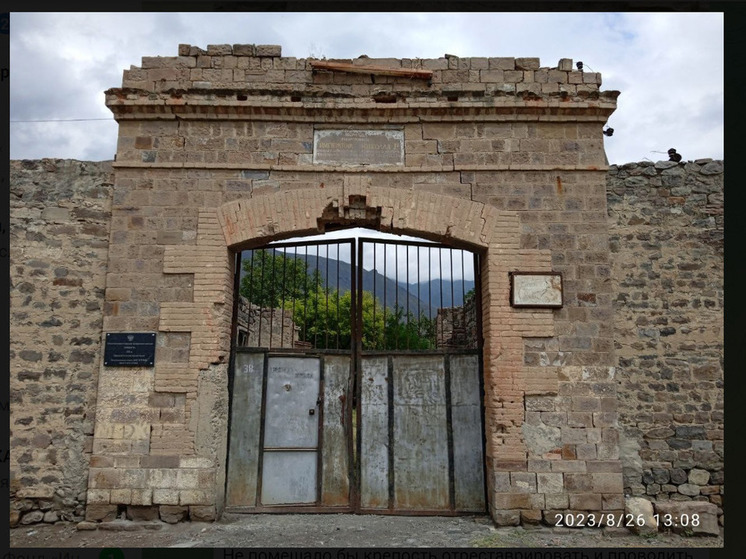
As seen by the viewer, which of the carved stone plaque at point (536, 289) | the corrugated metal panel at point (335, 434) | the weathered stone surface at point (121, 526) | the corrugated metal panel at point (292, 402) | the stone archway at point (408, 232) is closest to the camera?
the weathered stone surface at point (121, 526)

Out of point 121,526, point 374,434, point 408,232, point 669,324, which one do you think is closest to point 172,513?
point 121,526

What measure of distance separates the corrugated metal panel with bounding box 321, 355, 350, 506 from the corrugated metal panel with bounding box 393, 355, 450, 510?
56cm

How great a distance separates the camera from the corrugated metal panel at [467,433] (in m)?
6.23

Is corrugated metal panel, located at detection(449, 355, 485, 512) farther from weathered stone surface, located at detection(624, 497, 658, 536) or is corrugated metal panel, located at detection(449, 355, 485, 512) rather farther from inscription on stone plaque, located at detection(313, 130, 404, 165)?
inscription on stone plaque, located at detection(313, 130, 404, 165)

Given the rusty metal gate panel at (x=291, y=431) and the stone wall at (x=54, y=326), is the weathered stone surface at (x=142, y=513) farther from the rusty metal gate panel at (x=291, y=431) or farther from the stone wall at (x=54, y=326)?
the rusty metal gate panel at (x=291, y=431)

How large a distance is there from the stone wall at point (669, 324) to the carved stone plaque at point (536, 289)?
72 centimetres

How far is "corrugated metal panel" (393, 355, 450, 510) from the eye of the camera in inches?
247

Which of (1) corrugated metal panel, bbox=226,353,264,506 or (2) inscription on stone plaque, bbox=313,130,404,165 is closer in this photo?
(1) corrugated metal panel, bbox=226,353,264,506

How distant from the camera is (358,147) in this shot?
6383 mm

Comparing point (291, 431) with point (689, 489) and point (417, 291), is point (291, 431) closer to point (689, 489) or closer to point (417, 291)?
point (417, 291)

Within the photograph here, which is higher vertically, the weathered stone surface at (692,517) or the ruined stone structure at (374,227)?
the ruined stone structure at (374,227)

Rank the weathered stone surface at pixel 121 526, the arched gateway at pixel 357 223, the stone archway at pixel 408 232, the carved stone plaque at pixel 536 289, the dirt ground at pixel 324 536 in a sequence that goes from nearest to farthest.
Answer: the dirt ground at pixel 324 536 → the weathered stone surface at pixel 121 526 → the arched gateway at pixel 357 223 → the stone archway at pixel 408 232 → the carved stone plaque at pixel 536 289

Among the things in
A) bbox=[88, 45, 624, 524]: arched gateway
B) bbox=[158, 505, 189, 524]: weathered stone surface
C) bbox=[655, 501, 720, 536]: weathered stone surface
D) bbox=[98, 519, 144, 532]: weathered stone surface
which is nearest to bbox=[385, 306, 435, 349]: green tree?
bbox=[88, 45, 624, 524]: arched gateway

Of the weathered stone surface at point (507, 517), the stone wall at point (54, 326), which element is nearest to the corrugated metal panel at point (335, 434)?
the weathered stone surface at point (507, 517)
